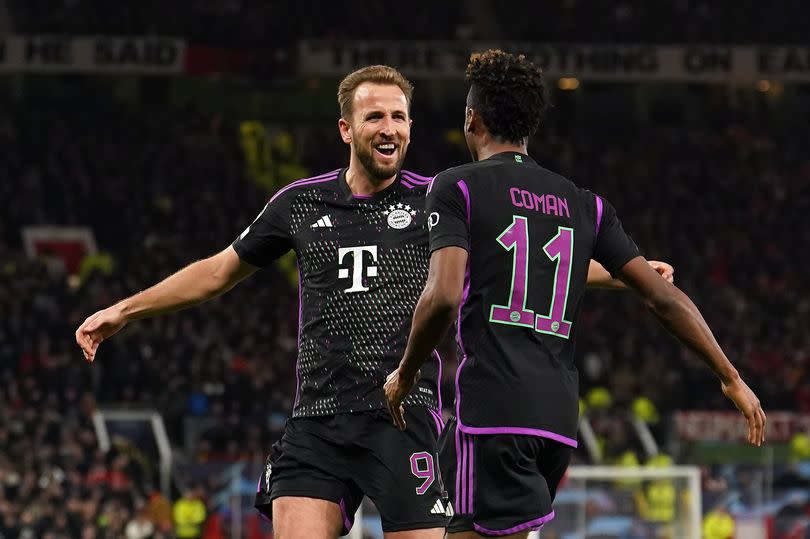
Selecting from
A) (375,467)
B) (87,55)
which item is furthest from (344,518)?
(87,55)

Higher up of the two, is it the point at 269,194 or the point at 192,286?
the point at 269,194

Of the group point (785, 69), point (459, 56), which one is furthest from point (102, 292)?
point (785, 69)

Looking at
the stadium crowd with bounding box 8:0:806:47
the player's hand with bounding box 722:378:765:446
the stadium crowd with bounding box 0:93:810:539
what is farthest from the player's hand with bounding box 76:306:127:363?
the stadium crowd with bounding box 8:0:806:47

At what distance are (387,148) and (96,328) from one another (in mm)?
1249

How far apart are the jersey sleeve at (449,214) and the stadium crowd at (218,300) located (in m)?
12.5

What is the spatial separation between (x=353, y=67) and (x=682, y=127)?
8745 millimetres

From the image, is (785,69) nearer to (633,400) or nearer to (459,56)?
(459,56)

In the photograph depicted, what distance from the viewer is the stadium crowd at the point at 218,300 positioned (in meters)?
18.0

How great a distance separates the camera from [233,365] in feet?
72.3

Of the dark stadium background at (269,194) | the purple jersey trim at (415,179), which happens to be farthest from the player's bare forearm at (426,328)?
the dark stadium background at (269,194)

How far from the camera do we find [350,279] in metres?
5.35

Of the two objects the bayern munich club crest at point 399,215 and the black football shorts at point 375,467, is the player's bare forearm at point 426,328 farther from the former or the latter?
the bayern munich club crest at point 399,215

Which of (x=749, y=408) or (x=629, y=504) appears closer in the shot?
(x=749, y=408)

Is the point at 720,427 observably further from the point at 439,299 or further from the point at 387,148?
the point at 439,299
